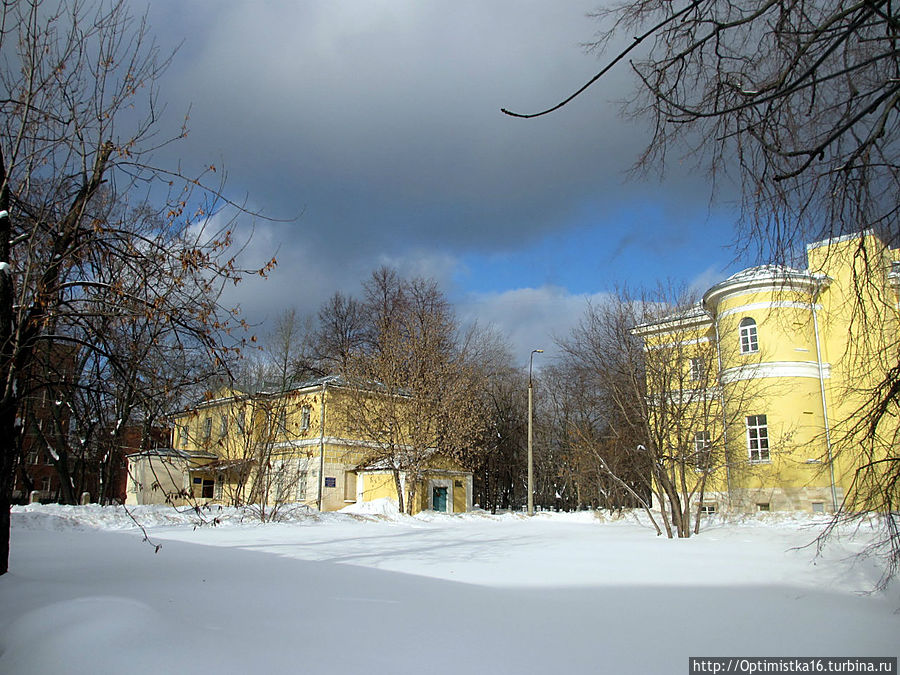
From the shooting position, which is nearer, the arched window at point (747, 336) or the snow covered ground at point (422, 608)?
the snow covered ground at point (422, 608)

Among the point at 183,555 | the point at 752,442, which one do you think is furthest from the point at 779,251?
the point at 752,442

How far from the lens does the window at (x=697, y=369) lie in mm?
16750

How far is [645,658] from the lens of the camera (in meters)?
4.97

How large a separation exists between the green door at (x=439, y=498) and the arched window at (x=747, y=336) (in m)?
15.7

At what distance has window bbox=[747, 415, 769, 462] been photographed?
2512cm

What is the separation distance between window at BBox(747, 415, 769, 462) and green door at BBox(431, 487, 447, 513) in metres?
14.6

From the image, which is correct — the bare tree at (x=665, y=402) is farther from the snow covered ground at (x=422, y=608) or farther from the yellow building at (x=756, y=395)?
the snow covered ground at (x=422, y=608)

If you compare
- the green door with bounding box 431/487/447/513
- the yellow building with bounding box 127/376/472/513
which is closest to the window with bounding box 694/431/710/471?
the yellow building with bounding box 127/376/472/513

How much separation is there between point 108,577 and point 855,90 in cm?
845

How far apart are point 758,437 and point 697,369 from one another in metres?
10.4

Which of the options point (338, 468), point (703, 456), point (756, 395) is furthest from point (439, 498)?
point (756, 395)

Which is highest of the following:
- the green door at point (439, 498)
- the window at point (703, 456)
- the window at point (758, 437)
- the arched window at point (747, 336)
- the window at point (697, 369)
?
the arched window at point (747, 336)

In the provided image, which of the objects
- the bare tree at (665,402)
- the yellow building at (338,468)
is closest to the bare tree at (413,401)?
the yellow building at (338,468)

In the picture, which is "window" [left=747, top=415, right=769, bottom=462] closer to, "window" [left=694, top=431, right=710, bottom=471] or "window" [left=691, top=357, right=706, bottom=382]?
"window" [left=691, top=357, right=706, bottom=382]
